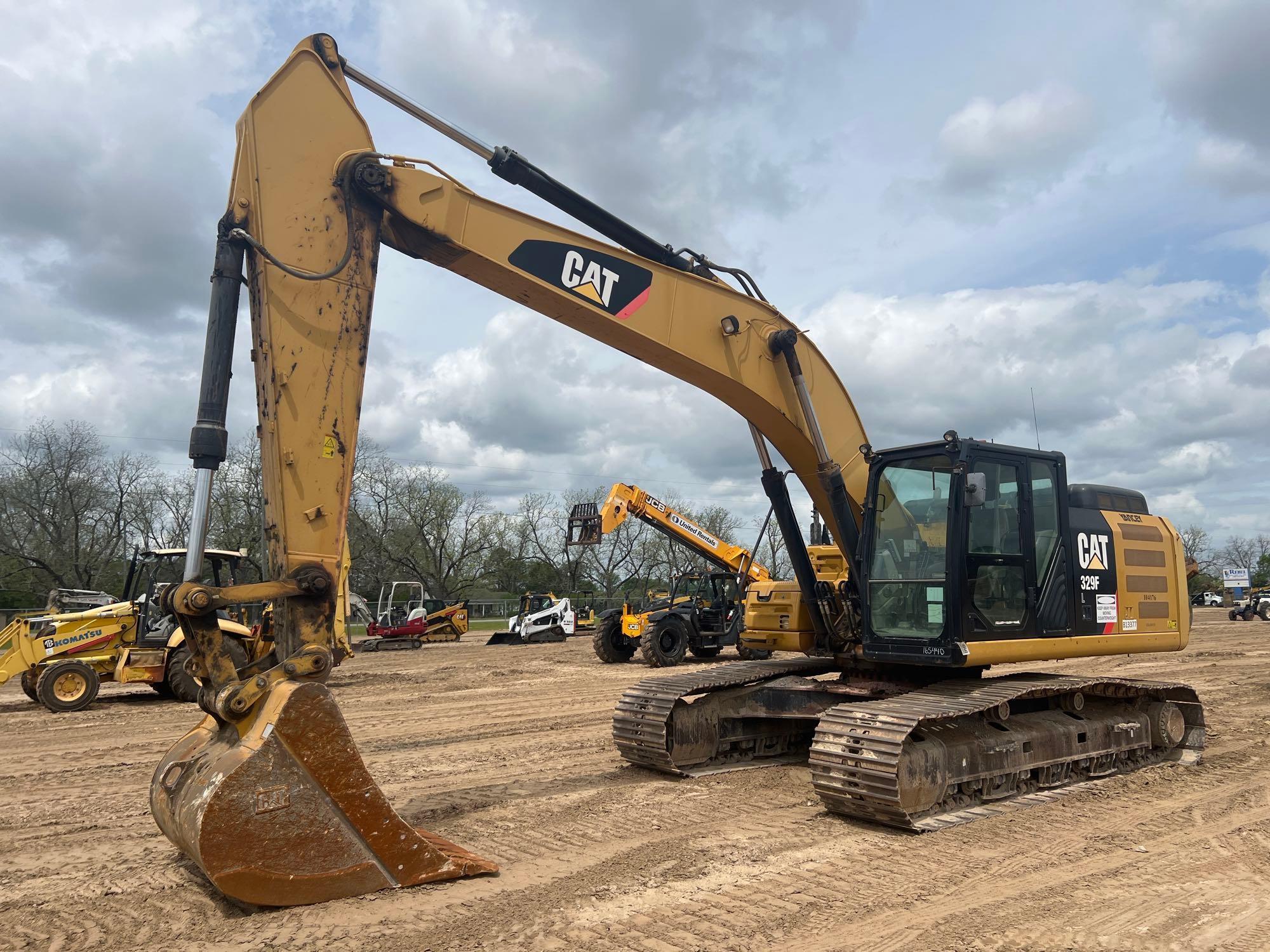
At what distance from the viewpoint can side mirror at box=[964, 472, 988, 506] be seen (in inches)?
262

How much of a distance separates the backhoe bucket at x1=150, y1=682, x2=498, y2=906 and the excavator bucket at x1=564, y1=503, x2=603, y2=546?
1599 centimetres

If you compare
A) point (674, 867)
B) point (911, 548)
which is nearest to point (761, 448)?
point (911, 548)

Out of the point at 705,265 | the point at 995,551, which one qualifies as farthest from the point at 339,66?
the point at 995,551

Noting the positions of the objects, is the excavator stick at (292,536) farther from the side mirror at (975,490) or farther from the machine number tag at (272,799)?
the side mirror at (975,490)

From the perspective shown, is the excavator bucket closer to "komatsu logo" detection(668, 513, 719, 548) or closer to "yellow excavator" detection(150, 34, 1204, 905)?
"komatsu logo" detection(668, 513, 719, 548)

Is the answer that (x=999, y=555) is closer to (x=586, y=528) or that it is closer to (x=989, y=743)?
(x=989, y=743)

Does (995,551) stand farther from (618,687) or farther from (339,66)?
(618,687)

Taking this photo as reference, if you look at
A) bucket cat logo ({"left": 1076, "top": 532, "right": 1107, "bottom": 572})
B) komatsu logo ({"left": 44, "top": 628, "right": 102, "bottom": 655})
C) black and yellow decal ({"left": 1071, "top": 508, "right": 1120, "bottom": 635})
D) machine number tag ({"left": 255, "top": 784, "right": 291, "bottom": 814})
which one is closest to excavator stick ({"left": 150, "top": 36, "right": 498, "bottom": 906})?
machine number tag ({"left": 255, "top": 784, "right": 291, "bottom": 814})

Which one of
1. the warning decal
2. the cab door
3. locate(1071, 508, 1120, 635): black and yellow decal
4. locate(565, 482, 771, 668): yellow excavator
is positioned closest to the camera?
the cab door

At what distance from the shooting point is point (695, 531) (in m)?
20.8

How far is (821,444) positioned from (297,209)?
418 cm

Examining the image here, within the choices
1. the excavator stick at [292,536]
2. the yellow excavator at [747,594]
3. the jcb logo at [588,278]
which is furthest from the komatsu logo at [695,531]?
the excavator stick at [292,536]

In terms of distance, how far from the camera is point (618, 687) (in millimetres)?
14805

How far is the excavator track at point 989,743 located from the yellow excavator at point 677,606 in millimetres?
9945
